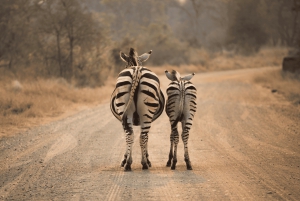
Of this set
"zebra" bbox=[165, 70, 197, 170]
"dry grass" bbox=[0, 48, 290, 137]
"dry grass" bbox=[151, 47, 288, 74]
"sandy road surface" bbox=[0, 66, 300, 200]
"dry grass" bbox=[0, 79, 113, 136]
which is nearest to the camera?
"sandy road surface" bbox=[0, 66, 300, 200]

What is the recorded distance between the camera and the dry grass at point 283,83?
2140 centimetres

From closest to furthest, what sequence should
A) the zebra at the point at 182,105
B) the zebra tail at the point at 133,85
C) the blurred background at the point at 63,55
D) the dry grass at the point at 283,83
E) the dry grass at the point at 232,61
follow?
the zebra tail at the point at 133,85
the zebra at the point at 182,105
the blurred background at the point at 63,55
the dry grass at the point at 283,83
the dry grass at the point at 232,61

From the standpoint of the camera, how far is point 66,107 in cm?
1905

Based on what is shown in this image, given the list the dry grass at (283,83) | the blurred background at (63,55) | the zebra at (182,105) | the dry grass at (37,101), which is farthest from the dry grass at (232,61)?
the zebra at (182,105)

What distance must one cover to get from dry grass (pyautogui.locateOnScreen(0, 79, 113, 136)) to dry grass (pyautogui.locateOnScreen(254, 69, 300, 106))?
7838 millimetres

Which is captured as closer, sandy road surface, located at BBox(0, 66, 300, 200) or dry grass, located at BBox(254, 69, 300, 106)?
sandy road surface, located at BBox(0, 66, 300, 200)

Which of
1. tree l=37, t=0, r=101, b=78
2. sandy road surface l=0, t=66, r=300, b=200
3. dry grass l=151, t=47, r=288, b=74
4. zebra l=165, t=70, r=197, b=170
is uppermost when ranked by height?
tree l=37, t=0, r=101, b=78

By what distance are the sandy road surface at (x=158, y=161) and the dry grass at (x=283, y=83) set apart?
420 cm

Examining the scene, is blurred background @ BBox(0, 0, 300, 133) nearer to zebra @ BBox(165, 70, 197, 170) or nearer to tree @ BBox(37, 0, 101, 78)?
tree @ BBox(37, 0, 101, 78)

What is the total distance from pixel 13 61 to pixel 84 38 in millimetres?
3742

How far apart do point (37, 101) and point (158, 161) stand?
9.61 meters

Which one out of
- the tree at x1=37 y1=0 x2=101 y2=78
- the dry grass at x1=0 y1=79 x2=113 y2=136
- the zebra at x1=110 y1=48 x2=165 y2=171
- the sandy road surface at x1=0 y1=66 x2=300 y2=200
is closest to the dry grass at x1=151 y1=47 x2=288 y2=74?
the tree at x1=37 y1=0 x2=101 y2=78

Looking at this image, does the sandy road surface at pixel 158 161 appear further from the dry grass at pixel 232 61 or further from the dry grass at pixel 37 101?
the dry grass at pixel 232 61

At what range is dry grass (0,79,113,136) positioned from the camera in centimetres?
1569
